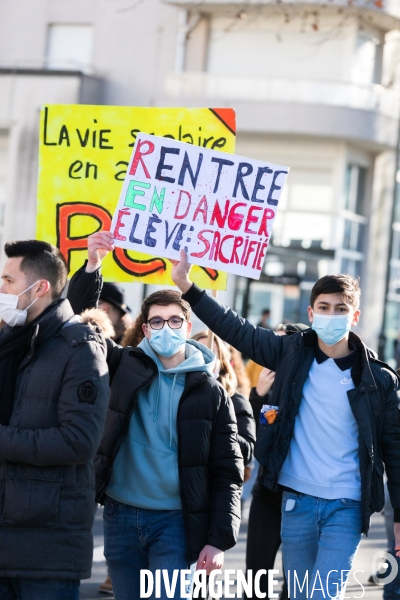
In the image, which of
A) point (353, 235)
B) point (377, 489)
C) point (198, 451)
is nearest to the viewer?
point (198, 451)

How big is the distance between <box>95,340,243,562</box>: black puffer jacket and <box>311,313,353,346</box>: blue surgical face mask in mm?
669

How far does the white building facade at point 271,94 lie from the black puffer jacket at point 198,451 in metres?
17.9

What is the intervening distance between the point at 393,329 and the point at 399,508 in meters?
22.1

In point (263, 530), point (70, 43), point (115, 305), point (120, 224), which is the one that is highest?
point (70, 43)

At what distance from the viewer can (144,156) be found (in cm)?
534

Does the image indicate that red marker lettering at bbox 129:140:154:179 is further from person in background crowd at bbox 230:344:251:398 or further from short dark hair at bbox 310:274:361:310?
person in background crowd at bbox 230:344:251:398

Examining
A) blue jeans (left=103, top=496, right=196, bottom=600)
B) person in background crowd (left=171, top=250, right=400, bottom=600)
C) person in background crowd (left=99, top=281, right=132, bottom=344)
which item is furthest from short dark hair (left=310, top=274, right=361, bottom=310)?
person in background crowd (left=99, top=281, right=132, bottom=344)

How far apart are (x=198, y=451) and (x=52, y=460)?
91 cm

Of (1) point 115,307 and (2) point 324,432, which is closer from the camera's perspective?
(2) point 324,432

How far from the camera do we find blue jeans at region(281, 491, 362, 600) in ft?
15.6

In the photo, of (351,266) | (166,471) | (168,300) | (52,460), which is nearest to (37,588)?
(52,460)

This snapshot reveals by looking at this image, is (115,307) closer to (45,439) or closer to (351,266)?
(45,439)

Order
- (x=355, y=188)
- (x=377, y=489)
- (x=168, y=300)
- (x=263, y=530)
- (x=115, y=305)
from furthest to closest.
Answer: (x=355, y=188) → (x=115, y=305) → (x=263, y=530) → (x=377, y=489) → (x=168, y=300)

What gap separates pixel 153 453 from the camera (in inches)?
175
